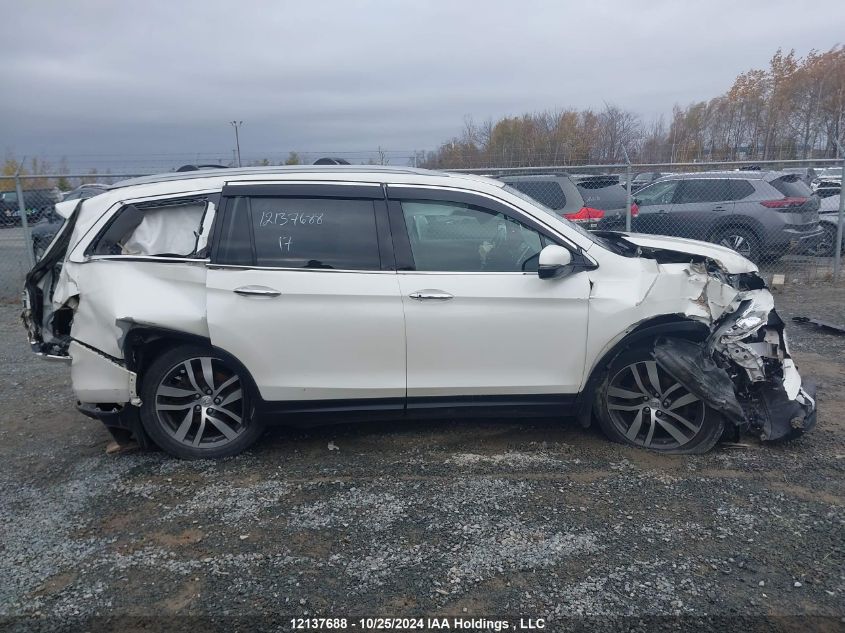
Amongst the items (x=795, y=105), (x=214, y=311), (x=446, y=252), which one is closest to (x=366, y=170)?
(x=446, y=252)

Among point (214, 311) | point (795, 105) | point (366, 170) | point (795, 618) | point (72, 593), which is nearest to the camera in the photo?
point (795, 618)

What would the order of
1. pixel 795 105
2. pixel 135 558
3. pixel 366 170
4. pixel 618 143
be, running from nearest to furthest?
pixel 135 558, pixel 366 170, pixel 618 143, pixel 795 105

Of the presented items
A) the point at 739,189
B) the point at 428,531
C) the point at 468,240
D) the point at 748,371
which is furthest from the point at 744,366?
the point at 739,189

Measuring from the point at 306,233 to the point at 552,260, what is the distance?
5.26 ft

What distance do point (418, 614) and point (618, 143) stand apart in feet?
68.0

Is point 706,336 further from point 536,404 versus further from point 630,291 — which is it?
point 536,404

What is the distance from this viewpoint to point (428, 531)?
11.6ft

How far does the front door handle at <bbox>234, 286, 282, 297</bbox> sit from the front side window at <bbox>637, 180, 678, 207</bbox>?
30.9ft

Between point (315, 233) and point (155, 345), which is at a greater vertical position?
point (315, 233)

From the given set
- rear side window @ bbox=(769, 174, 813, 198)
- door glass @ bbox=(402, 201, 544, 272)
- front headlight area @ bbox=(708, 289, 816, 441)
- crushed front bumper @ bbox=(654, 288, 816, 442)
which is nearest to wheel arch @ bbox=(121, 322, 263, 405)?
door glass @ bbox=(402, 201, 544, 272)

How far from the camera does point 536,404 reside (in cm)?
442

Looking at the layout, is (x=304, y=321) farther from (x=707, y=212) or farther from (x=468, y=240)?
(x=707, y=212)

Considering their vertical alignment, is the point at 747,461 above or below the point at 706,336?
below

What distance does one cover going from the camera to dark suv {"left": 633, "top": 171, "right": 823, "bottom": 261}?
10.9m
